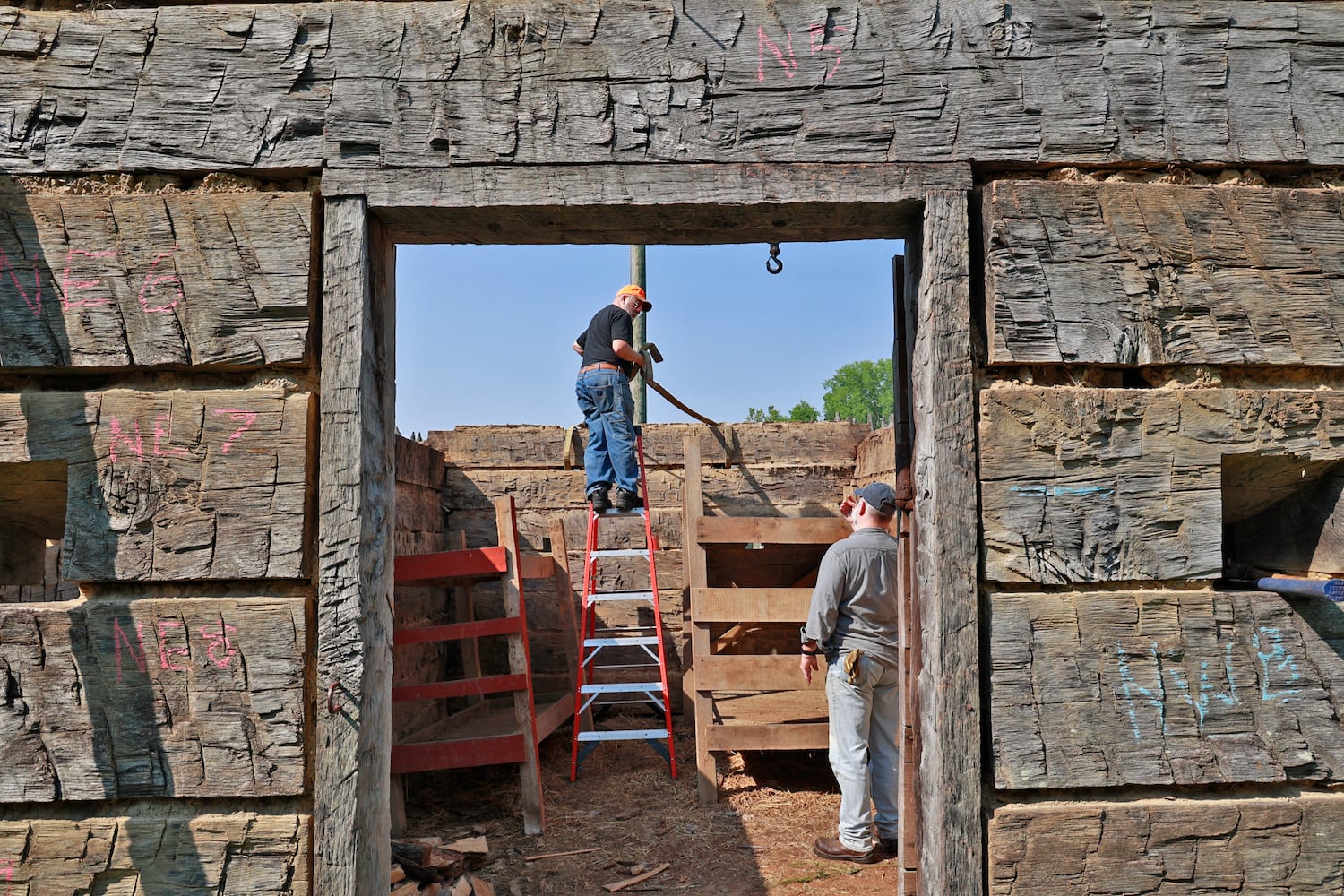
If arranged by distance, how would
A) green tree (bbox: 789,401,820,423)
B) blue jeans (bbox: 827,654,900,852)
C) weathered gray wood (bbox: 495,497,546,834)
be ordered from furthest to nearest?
green tree (bbox: 789,401,820,423), weathered gray wood (bbox: 495,497,546,834), blue jeans (bbox: 827,654,900,852)

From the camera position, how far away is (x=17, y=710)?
8.63 ft

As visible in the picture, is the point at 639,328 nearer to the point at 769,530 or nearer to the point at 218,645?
the point at 769,530

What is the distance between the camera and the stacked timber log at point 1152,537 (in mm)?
2631

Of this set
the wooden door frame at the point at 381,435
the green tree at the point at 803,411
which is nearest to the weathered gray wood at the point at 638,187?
the wooden door frame at the point at 381,435

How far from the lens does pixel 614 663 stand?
7352 mm

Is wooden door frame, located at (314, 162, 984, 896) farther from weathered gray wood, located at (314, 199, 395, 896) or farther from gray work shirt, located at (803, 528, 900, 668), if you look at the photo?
gray work shirt, located at (803, 528, 900, 668)

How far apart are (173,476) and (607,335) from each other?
3939 mm

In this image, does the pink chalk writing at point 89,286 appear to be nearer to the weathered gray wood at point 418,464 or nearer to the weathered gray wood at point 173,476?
the weathered gray wood at point 173,476

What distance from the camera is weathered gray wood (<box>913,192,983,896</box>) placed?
264 cm

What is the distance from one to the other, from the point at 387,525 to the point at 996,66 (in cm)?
236

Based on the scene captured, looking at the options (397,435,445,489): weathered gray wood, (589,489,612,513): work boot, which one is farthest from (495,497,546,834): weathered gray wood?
(397,435,445,489): weathered gray wood

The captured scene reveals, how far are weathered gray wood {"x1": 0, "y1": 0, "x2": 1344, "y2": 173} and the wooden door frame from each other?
3.4 inches

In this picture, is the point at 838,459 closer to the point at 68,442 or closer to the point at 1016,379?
the point at 1016,379

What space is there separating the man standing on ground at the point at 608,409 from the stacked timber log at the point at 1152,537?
12.2 ft
